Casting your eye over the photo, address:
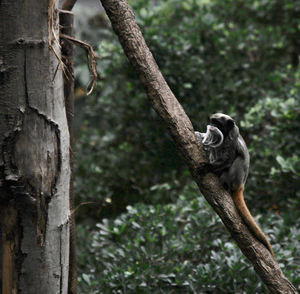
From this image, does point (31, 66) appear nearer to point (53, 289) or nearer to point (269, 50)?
point (53, 289)

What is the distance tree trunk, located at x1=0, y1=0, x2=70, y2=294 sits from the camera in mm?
1999

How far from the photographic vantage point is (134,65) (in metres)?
2.52

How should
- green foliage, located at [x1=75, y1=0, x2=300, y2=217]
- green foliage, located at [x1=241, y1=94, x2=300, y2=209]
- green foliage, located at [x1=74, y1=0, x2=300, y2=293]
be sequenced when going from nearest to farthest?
green foliage, located at [x1=74, y1=0, x2=300, y2=293] → green foliage, located at [x1=241, y1=94, x2=300, y2=209] → green foliage, located at [x1=75, y1=0, x2=300, y2=217]

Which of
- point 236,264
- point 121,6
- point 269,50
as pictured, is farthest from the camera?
point 269,50

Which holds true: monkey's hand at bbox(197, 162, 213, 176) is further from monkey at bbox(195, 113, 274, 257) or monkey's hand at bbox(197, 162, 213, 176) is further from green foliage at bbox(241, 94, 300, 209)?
green foliage at bbox(241, 94, 300, 209)

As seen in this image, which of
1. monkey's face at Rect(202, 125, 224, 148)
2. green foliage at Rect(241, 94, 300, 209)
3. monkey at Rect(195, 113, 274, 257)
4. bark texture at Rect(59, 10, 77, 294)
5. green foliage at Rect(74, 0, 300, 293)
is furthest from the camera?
green foliage at Rect(241, 94, 300, 209)

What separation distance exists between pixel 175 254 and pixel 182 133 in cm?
152

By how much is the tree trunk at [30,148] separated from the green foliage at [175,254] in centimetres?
132

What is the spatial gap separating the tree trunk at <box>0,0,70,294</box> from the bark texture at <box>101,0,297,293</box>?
0.48 meters

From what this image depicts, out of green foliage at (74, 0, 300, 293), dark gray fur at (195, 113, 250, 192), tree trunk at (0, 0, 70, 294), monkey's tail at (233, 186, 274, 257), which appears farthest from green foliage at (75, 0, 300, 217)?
tree trunk at (0, 0, 70, 294)

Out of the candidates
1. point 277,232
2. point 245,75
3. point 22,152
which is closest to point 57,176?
point 22,152

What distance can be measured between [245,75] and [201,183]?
3710mm

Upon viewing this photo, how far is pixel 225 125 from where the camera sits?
303 cm

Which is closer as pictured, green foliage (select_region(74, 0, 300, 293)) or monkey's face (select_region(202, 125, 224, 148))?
monkey's face (select_region(202, 125, 224, 148))
